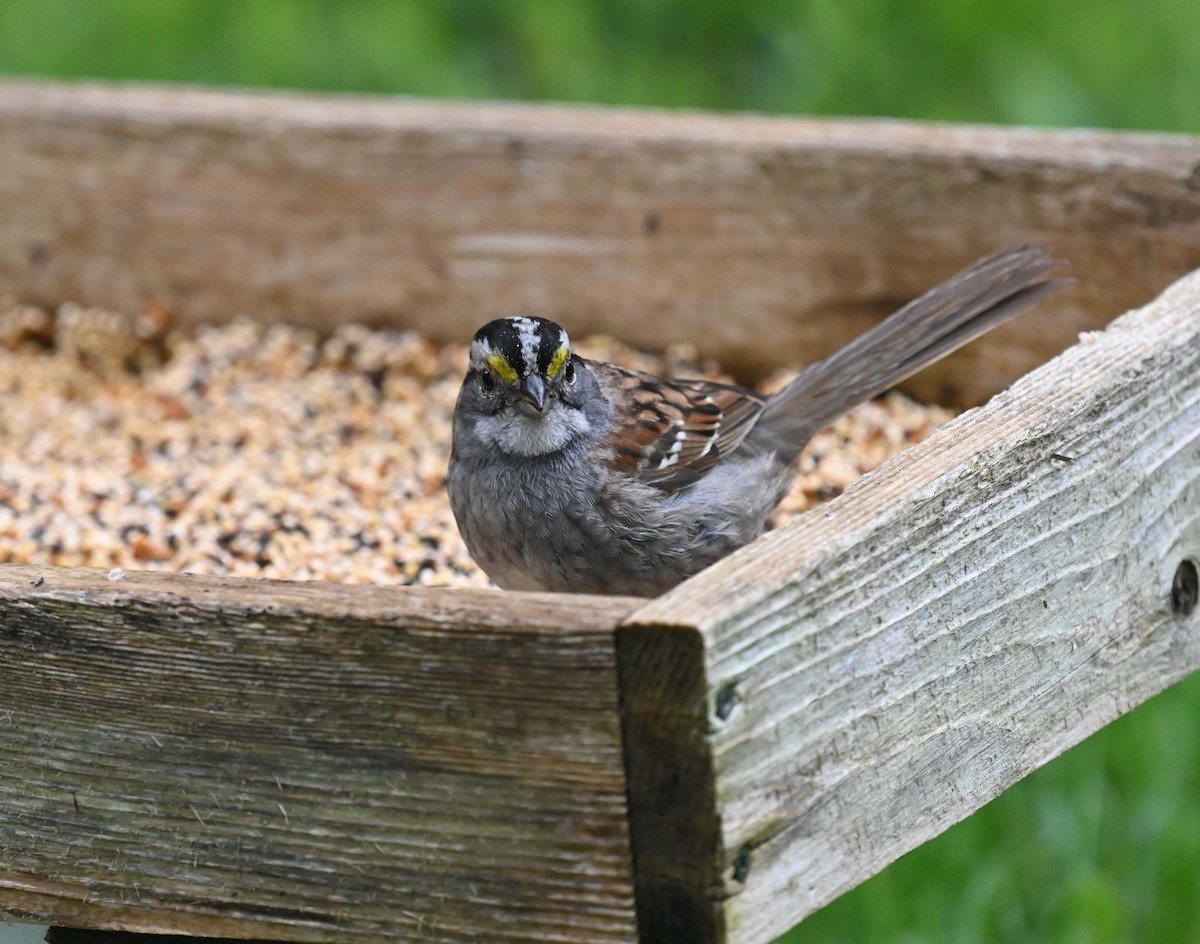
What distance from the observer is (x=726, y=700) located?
1.63m

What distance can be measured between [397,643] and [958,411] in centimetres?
181

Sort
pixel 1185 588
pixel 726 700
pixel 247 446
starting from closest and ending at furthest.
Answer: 1. pixel 726 700
2. pixel 1185 588
3. pixel 247 446

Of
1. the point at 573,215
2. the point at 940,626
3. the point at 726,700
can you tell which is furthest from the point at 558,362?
the point at 573,215

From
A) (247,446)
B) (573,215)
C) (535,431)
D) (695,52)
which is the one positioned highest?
(695,52)

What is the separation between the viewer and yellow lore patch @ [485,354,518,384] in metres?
2.49

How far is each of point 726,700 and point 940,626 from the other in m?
0.36

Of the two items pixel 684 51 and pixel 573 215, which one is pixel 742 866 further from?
pixel 684 51

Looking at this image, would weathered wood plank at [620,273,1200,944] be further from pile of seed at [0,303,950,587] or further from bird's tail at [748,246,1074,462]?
pile of seed at [0,303,950,587]

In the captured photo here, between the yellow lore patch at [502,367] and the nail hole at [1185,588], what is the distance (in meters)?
0.91

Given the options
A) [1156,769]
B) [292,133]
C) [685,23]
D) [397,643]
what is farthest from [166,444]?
[685,23]

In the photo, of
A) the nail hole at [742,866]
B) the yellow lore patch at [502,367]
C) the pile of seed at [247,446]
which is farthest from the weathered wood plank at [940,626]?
the pile of seed at [247,446]

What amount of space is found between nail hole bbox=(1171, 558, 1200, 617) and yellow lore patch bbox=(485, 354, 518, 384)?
91 cm

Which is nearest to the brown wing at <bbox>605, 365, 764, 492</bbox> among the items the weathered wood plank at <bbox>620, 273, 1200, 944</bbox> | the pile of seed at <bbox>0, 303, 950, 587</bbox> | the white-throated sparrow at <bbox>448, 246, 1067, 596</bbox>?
the white-throated sparrow at <bbox>448, 246, 1067, 596</bbox>

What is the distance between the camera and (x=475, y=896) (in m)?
1.78
